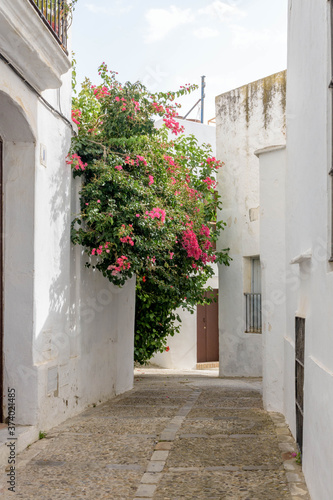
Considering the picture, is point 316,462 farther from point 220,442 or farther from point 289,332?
point 289,332

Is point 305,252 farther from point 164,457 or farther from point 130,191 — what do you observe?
point 130,191

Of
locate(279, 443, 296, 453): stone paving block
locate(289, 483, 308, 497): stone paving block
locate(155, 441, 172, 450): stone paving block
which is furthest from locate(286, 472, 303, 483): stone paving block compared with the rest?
locate(155, 441, 172, 450): stone paving block

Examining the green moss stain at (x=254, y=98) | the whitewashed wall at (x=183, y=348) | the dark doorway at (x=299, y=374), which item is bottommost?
the whitewashed wall at (x=183, y=348)

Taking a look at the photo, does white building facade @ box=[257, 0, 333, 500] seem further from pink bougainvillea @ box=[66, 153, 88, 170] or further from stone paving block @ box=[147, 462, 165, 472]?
pink bougainvillea @ box=[66, 153, 88, 170]

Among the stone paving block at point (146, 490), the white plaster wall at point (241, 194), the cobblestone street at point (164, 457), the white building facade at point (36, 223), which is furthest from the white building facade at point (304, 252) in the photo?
the white plaster wall at point (241, 194)

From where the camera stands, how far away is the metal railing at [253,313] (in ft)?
47.3

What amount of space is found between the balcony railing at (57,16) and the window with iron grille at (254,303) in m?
8.46

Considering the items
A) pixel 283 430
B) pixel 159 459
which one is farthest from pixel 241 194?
pixel 159 459

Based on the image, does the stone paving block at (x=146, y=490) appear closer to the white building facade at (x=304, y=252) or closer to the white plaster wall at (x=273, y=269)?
the white building facade at (x=304, y=252)

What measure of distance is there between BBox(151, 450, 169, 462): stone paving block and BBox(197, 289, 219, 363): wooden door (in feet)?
42.7

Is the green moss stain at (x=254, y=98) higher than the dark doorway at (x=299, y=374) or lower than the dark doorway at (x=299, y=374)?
higher

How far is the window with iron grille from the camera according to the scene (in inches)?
568

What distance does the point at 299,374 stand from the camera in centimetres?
600

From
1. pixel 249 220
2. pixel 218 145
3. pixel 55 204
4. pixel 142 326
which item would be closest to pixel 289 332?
pixel 55 204
